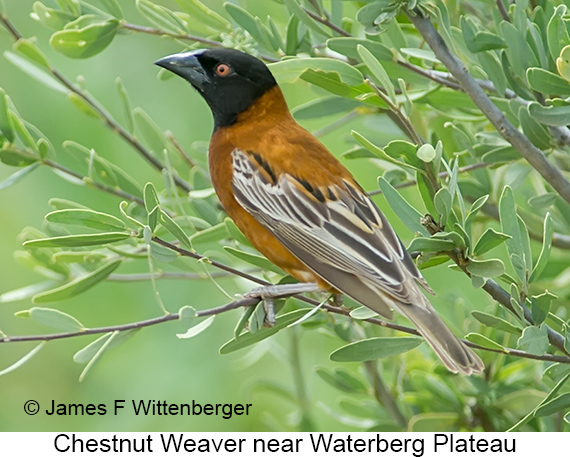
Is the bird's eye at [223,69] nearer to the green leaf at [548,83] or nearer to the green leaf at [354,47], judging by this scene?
the green leaf at [354,47]

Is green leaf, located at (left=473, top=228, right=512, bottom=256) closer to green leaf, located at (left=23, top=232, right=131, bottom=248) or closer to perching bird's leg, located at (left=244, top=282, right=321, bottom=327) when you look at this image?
perching bird's leg, located at (left=244, top=282, right=321, bottom=327)

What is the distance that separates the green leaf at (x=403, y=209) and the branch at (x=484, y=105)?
0.31 metres

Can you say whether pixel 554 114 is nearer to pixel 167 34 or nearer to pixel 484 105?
pixel 484 105

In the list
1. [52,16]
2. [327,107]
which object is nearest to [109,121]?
[52,16]

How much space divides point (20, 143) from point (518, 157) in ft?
5.05

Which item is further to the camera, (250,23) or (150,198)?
(250,23)

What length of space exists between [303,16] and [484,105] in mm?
606

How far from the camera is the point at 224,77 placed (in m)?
3.41

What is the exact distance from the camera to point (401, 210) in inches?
92.0

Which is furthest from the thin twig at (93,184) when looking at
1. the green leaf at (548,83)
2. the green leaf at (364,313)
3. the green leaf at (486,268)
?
the green leaf at (548,83)

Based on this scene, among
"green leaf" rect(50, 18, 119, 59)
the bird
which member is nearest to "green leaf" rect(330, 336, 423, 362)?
the bird

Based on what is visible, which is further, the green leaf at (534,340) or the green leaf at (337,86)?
the green leaf at (337,86)

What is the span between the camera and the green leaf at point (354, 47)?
8.10 ft

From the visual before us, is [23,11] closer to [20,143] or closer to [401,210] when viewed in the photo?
[20,143]
